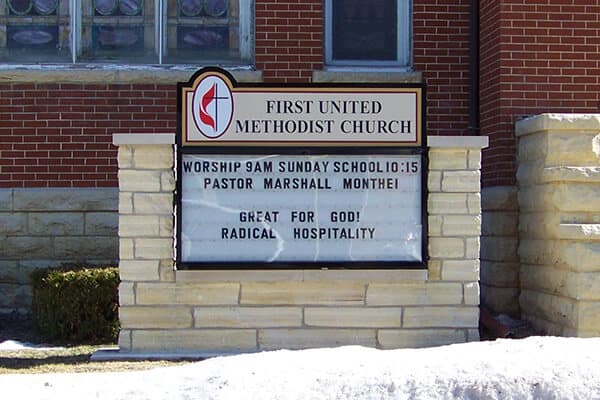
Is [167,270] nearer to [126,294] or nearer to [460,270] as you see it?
[126,294]

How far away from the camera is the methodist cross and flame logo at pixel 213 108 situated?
779 cm

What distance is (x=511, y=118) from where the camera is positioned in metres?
9.41

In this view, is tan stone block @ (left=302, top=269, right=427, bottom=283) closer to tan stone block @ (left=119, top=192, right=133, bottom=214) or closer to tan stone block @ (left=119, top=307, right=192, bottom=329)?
tan stone block @ (left=119, top=307, right=192, bottom=329)

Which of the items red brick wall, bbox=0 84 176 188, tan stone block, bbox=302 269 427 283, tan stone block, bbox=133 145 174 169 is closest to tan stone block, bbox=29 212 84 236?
red brick wall, bbox=0 84 176 188

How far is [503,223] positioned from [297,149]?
276 centimetres

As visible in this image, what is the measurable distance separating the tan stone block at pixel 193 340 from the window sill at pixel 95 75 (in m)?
3.55

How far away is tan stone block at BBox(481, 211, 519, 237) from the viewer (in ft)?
30.7

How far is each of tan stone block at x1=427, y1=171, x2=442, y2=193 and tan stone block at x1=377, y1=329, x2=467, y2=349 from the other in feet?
4.13

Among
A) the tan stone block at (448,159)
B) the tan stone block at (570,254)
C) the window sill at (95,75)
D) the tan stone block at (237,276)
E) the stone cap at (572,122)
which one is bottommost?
the tan stone block at (237,276)

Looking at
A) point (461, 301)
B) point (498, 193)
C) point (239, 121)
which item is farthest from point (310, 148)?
point (498, 193)

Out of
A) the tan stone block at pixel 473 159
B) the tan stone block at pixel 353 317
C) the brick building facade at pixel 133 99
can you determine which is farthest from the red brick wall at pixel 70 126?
the tan stone block at pixel 473 159

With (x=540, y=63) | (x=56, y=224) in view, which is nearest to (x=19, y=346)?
(x=56, y=224)

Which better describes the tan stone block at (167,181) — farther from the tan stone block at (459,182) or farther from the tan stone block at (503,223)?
the tan stone block at (503,223)

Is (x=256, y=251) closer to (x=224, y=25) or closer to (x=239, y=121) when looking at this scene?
(x=239, y=121)
